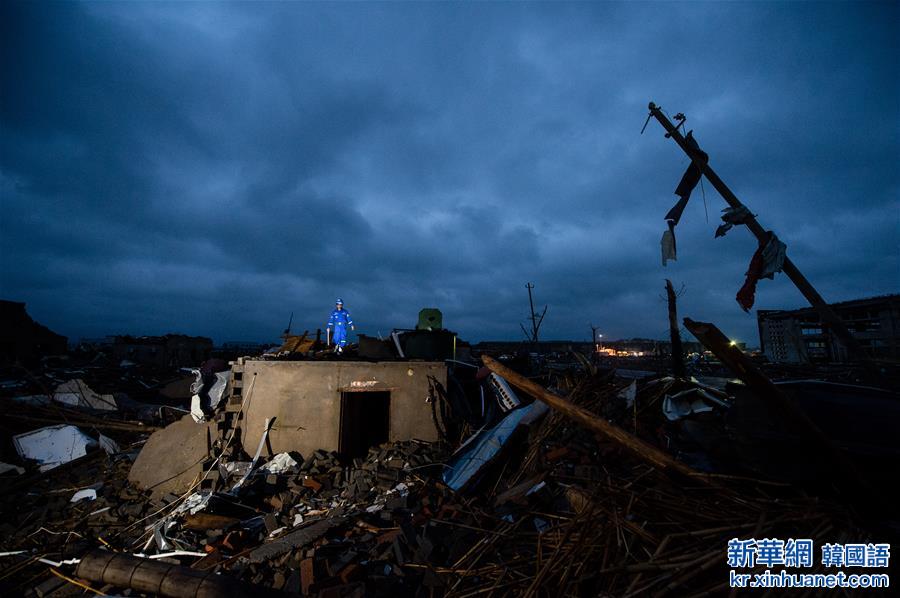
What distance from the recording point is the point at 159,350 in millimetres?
31906

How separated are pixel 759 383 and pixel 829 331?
22020mm

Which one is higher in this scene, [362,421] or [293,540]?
[362,421]

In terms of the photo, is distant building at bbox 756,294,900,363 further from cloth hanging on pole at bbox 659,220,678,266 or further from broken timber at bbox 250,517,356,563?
broken timber at bbox 250,517,356,563

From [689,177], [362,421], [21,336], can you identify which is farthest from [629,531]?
[21,336]

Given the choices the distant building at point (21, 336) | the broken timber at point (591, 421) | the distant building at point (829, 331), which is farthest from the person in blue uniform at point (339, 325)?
the distant building at point (21, 336)

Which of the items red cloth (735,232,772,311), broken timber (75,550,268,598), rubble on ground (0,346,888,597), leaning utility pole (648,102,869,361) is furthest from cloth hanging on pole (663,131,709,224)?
broken timber (75,550,268,598)

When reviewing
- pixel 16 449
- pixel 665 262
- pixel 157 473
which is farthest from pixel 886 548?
pixel 16 449

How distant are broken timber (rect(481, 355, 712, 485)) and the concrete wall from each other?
18.8ft

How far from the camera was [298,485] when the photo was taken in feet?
24.7

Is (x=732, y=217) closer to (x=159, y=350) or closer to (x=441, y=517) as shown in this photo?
(x=441, y=517)

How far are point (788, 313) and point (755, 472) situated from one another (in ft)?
73.8

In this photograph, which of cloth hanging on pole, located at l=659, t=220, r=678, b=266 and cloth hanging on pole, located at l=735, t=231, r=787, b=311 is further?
cloth hanging on pole, located at l=659, t=220, r=678, b=266

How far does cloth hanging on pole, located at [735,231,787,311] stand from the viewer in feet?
24.8

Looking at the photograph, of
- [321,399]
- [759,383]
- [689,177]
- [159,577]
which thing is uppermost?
[689,177]
